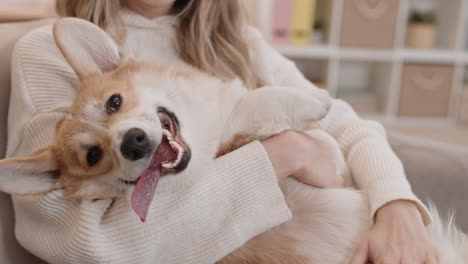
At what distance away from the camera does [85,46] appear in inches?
43.4

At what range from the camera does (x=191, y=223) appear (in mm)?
1021

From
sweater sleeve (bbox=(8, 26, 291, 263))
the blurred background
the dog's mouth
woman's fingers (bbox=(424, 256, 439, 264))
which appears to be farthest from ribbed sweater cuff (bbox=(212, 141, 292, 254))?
the blurred background

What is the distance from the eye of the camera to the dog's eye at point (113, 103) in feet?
3.49

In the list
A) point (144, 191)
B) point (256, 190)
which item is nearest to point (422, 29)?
point (256, 190)

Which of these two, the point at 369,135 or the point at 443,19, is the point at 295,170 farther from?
the point at 443,19

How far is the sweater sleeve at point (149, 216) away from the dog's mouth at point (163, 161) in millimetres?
69

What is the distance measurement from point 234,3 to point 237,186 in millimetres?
737

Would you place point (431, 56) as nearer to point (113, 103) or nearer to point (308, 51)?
point (308, 51)

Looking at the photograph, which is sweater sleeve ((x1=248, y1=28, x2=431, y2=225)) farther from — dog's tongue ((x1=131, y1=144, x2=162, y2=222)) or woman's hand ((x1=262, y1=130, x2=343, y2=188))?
dog's tongue ((x1=131, y1=144, x2=162, y2=222))

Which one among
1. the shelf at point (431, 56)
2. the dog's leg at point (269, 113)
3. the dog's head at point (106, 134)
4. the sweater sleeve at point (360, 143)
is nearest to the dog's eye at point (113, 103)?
the dog's head at point (106, 134)

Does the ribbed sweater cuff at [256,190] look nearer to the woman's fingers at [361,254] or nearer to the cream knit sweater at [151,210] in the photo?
the cream knit sweater at [151,210]

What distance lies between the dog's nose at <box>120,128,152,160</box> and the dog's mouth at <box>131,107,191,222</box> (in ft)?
0.15

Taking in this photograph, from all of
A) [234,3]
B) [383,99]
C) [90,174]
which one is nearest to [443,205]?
[234,3]

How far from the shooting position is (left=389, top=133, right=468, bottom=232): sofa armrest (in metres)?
1.37
